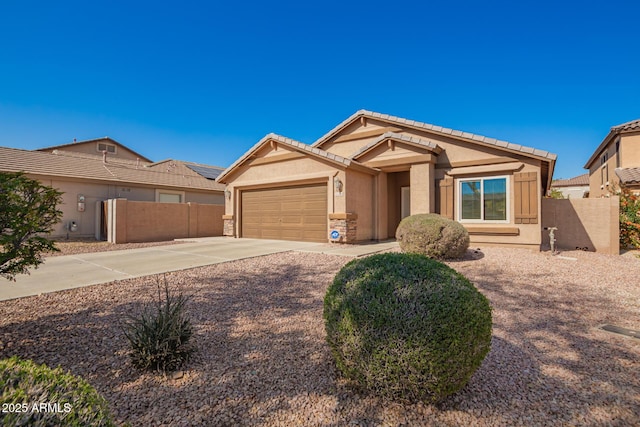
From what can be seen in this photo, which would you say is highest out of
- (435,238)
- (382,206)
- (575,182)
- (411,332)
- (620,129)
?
(620,129)

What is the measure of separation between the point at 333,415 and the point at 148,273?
19.4 feet

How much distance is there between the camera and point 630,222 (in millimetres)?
11250

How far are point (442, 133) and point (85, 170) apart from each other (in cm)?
1785

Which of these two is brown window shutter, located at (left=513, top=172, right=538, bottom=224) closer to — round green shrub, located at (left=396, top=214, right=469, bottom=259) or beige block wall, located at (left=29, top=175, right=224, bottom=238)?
round green shrub, located at (left=396, top=214, right=469, bottom=259)

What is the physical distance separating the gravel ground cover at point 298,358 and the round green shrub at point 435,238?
6.17 feet

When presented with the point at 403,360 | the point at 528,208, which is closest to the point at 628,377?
the point at 403,360

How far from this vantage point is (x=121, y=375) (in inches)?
113

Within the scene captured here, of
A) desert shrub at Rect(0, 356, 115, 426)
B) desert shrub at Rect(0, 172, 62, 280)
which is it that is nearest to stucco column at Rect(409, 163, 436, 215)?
desert shrub at Rect(0, 172, 62, 280)

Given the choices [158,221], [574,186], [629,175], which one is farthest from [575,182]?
[158,221]

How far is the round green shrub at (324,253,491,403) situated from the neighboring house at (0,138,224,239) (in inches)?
606

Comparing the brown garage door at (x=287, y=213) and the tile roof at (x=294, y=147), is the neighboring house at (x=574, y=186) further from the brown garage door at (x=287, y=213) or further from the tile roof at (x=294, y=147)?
the brown garage door at (x=287, y=213)

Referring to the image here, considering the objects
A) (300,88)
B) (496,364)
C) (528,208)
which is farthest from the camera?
(300,88)

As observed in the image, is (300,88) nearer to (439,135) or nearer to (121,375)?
(439,135)

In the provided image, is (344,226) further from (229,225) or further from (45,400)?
(45,400)
